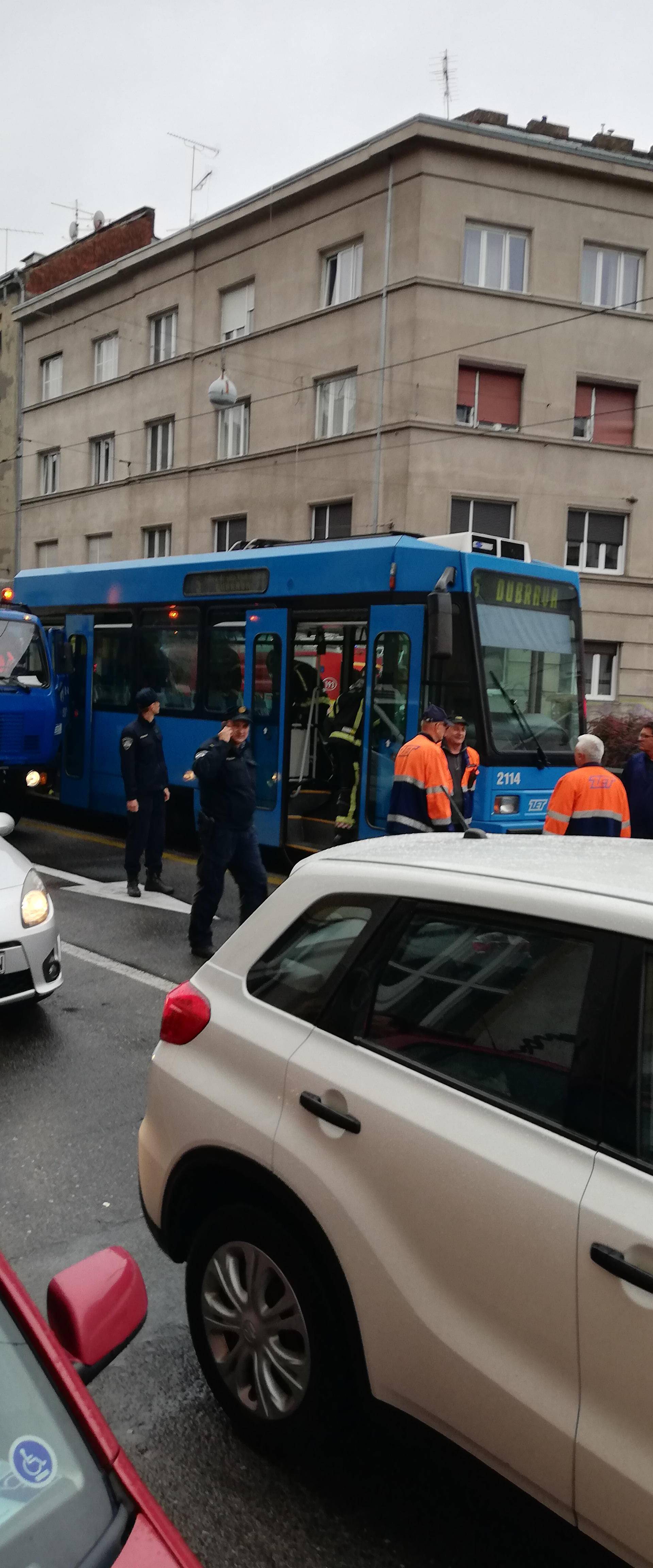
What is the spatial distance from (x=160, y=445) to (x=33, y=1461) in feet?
92.6

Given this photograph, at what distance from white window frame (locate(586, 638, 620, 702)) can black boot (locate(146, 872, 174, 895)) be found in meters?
14.6

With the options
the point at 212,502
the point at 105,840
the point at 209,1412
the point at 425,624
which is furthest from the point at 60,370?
the point at 209,1412

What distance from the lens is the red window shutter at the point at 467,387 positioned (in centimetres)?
2223

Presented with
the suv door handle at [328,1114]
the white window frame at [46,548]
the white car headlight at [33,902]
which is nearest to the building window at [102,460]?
the white window frame at [46,548]

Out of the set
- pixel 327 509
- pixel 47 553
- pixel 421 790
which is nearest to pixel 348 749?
pixel 421 790

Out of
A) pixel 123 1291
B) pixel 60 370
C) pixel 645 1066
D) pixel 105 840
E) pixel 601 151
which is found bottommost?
pixel 105 840

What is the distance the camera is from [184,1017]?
122 inches

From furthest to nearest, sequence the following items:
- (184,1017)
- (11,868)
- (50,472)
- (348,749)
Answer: (50,472)
(348,749)
(11,868)
(184,1017)

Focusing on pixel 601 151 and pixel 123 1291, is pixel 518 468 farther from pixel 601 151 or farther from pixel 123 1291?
pixel 123 1291

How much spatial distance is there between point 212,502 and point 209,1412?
2459 centimetres

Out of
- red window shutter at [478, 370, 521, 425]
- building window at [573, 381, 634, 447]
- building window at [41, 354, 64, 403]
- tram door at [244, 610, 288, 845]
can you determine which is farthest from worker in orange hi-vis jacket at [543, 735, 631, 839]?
building window at [41, 354, 64, 403]

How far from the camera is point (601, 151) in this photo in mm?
22531

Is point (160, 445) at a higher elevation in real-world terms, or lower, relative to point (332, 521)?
higher

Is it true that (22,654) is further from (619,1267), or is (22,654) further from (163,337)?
(163,337)
